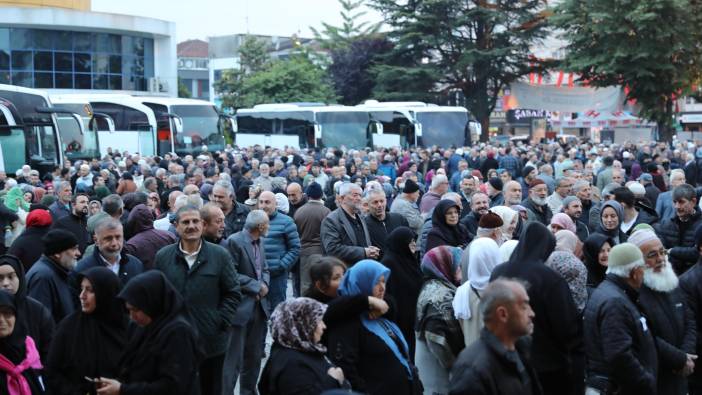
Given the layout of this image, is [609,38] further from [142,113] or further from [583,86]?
[142,113]

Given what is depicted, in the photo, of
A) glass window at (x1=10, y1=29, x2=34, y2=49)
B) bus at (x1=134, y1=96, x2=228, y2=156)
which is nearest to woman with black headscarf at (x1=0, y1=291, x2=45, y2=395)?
bus at (x1=134, y1=96, x2=228, y2=156)

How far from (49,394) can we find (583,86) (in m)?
43.6

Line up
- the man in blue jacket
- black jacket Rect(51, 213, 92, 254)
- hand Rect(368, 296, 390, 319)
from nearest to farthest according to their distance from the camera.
Answer: hand Rect(368, 296, 390, 319) → the man in blue jacket → black jacket Rect(51, 213, 92, 254)

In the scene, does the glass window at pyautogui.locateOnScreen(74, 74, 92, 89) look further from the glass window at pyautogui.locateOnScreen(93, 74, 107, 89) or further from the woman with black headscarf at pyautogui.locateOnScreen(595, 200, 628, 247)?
the woman with black headscarf at pyautogui.locateOnScreen(595, 200, 628, 247)

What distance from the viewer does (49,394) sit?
19.0 feet

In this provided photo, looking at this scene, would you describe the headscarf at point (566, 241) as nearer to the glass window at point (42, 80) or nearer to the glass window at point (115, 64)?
the glass window at point (42, 80)

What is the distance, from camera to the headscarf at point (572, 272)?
22.4 ft

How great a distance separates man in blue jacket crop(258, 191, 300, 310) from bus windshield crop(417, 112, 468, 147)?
27388mm

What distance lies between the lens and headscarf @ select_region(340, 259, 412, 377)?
5973mm

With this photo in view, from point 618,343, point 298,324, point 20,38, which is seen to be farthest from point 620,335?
point 20,38

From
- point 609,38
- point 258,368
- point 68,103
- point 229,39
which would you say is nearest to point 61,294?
point 258,368

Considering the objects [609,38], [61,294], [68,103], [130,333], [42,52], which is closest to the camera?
[130,333]

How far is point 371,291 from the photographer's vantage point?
6.04 meters

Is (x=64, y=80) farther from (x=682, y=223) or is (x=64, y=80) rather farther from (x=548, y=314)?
(x=548, y=314)
